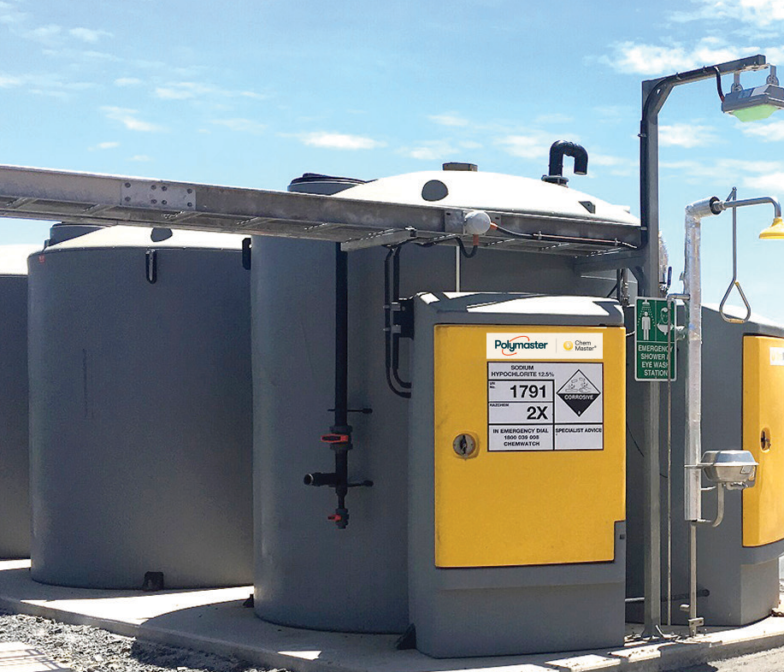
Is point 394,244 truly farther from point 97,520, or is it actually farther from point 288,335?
point 97,520

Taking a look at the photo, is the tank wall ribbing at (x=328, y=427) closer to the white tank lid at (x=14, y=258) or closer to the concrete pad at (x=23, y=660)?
the concrete pad at (x=23, y=660)

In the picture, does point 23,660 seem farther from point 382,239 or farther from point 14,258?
point 14,258

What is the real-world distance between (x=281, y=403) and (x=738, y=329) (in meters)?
2.95

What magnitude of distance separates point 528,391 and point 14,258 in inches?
287

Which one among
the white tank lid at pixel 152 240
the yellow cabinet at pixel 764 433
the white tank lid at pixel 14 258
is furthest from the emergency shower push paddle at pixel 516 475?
the white tank lid at pixel 14 258

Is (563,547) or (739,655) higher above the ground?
(563,547)

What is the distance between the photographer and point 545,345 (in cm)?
706

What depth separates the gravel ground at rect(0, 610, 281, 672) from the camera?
739cm

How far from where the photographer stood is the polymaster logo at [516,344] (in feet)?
22.9

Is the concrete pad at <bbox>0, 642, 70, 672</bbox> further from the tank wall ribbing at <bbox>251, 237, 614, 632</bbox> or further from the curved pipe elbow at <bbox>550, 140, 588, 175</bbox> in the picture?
the curved pipe elbow at <bbox>550, 140, 588, 175</bbox>

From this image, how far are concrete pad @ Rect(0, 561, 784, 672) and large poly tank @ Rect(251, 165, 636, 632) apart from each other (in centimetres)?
28

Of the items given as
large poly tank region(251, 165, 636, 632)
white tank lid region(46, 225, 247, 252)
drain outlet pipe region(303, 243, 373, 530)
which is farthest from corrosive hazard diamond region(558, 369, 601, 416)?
white tank lid region(46, 225, 247, 252)

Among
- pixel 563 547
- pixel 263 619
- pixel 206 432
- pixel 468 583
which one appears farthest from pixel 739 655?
pixel 206 432

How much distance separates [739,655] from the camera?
755 centimetres
